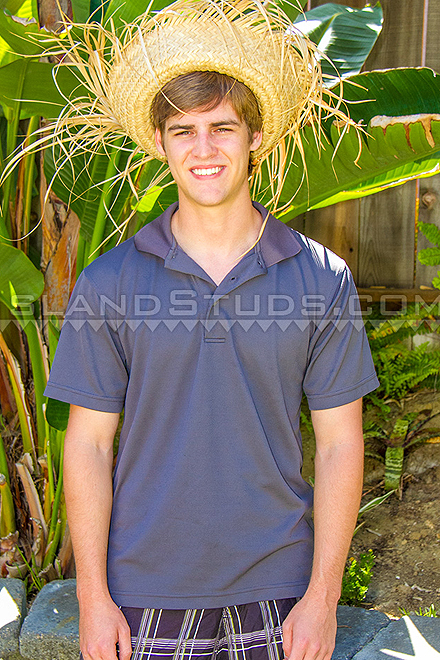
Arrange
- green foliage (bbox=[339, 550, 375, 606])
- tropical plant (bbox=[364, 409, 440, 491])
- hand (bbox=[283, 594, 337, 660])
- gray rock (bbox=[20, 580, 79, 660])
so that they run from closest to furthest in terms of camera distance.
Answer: hand (bbox=[283, 594, 337, 660]) → gray rock (bbox=[20, 580, 79, 660]) → green foliage (bbox=[339, 550, 375, 606]) → tropical plant (bbox=[364, 409, 440, 491])

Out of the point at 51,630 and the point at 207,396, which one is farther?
the point at 51,630

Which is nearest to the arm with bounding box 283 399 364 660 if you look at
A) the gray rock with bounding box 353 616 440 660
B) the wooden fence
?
the gray rock with bounding box 353 616 440 660

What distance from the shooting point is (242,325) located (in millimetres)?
1425

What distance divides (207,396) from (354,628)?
4.06 ft

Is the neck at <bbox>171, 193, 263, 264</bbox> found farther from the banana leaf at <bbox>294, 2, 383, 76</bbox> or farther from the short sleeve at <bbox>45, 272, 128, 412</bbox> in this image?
the banana leaf at <bbox>294, 2, 383, 76</bbox>

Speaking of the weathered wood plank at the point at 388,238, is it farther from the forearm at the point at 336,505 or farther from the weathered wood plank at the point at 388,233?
the forearm at the point at 336,505

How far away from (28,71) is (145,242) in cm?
90

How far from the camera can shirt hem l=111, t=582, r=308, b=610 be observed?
54.4 inches

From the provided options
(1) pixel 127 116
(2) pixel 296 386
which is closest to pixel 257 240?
(2) pixel 296 386

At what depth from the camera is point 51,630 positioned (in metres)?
2.24

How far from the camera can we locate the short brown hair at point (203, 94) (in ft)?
4.76

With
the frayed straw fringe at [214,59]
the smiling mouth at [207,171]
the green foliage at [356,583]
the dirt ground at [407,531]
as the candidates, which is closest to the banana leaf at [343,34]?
the frayed straw fringe at [214,59]

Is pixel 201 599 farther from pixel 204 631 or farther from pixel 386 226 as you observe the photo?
pixel 386 226

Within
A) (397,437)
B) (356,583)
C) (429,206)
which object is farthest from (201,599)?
(429,206)
